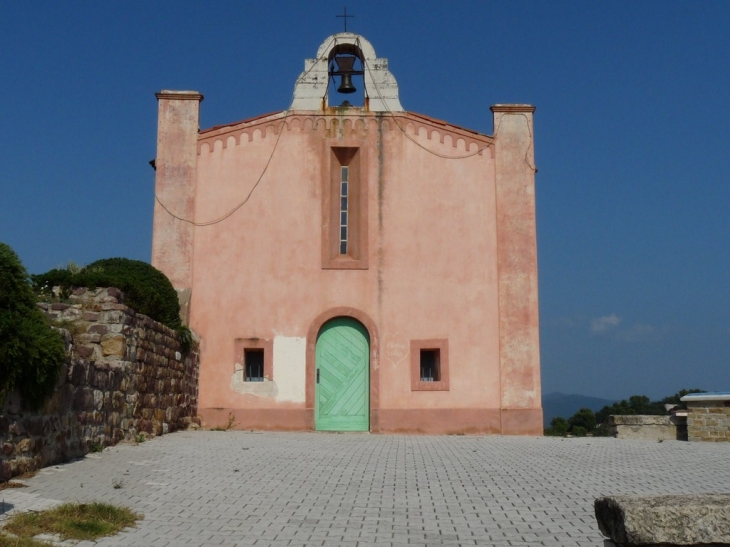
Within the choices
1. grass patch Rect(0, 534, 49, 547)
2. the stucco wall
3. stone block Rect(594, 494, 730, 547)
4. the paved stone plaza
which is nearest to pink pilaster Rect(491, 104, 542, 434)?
the stucco wall

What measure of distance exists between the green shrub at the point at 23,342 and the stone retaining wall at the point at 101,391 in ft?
0.72

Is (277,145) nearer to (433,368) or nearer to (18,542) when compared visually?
(433,368)

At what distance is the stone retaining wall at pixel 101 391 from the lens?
27.7 ft

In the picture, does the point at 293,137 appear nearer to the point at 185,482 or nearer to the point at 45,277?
the point at 45,277

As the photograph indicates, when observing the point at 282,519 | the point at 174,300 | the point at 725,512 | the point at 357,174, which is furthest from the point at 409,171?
the point at 725,512

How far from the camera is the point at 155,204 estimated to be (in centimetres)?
1795

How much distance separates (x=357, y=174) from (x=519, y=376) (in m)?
5.77

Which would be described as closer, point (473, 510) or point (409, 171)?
point (473, 510)

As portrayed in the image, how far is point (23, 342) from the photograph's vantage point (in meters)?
8.02

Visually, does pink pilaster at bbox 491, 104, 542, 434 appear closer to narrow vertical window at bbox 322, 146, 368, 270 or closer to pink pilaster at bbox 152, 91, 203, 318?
narrow vertical window at bbox 322, 146, 368, 270

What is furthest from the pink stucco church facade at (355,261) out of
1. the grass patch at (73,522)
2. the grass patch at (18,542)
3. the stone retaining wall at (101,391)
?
the grass patch at (18,542)

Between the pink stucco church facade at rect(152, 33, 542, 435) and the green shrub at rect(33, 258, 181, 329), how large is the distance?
1.70m

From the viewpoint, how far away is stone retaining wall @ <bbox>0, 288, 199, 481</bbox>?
8.45m

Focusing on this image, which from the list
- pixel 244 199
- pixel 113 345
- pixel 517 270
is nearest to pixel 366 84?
pixel 244 199
